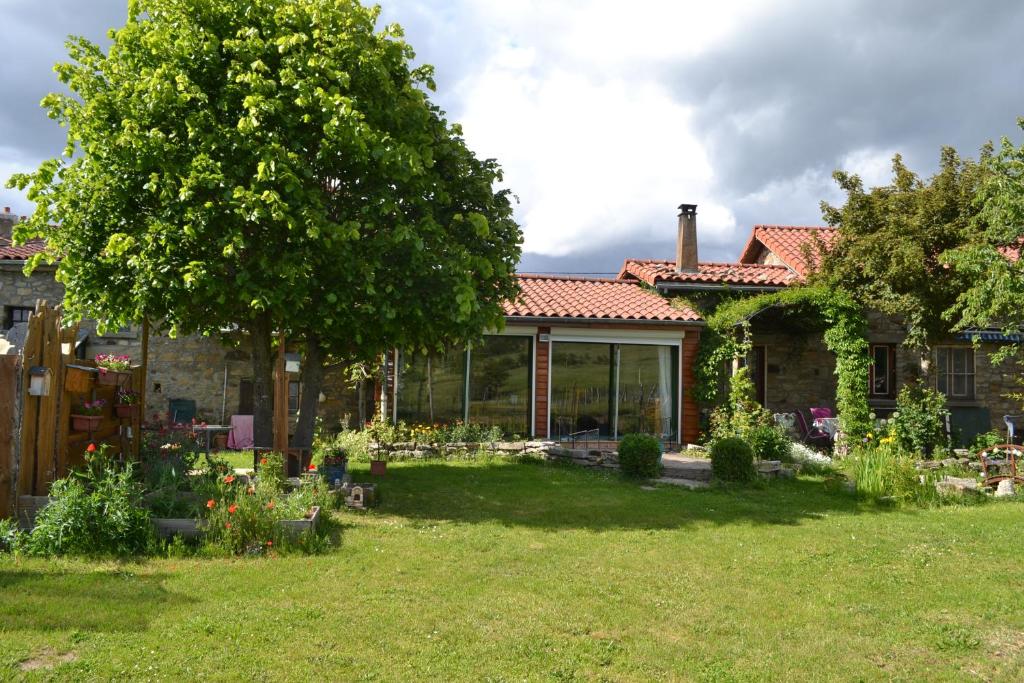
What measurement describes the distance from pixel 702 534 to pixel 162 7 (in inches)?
347

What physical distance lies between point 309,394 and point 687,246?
32.4 feet

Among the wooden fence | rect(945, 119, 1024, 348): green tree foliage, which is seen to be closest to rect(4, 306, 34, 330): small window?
the wooden fence

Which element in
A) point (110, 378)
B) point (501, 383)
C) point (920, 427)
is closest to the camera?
point (110, 378)

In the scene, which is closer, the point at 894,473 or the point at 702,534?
the point at 702,534

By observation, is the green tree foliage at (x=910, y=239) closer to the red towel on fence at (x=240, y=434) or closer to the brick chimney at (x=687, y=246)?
the brick chimney at (x=687, y=246)

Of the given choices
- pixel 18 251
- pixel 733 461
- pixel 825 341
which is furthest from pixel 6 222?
pixel 825 341

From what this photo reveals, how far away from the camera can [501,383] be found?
49.0 ft

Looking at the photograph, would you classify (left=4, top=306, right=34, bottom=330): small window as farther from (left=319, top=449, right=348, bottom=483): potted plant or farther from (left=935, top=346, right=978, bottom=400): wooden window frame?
(left=935, top=346, right=978, bottom=400): wooden window frame

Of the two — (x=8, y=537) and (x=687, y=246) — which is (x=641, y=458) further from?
(x=8, y=537)

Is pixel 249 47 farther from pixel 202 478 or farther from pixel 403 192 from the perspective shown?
pixel 202 478

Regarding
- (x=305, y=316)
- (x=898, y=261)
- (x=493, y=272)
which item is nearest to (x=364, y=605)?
(x=305, y=316)

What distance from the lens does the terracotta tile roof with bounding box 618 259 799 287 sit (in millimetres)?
16000

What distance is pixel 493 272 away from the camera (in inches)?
401

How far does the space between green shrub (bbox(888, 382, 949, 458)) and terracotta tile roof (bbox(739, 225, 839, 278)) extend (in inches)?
155
